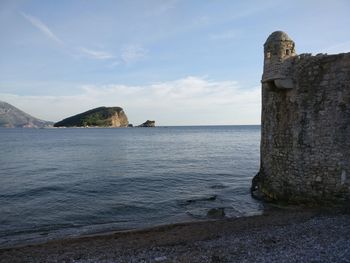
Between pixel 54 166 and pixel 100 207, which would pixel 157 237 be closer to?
pixel 100 207

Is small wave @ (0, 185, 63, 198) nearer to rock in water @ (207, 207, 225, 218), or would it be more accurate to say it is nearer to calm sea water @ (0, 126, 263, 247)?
calm sea water @ (0, 126, 263, 247)

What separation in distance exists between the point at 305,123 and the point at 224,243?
6.50 meters

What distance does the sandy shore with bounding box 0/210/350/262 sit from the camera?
843 cm

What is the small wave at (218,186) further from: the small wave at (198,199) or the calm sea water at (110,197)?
the small wave at (198,199)

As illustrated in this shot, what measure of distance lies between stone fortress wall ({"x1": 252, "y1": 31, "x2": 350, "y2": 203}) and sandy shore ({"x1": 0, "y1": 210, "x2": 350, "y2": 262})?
51.8 inches

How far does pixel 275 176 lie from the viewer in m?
15.0

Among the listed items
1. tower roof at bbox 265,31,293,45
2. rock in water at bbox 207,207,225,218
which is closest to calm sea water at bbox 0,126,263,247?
rock in water at bbox 207,207,225,218

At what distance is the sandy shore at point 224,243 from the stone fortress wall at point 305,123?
1.32m

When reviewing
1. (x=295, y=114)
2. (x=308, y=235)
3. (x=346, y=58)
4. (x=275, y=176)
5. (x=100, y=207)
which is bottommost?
(x=100, y=207)

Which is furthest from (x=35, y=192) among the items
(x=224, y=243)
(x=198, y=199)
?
(x=224, y=243)

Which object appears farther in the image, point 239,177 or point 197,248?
point 239,177

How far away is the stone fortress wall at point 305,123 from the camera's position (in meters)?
12.3

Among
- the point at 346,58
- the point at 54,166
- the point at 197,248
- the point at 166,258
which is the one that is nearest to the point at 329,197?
the point at 346,58

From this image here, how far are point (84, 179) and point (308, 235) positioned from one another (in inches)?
788
